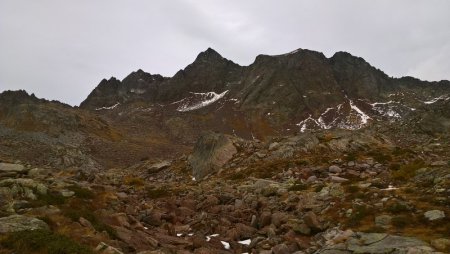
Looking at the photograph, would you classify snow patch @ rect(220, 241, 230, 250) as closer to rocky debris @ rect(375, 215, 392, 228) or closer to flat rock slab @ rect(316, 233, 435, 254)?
flat rock slab @ rect(316, 233, 435, 254)

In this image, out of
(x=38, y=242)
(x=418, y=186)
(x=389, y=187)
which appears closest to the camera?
(x=38, y=242)

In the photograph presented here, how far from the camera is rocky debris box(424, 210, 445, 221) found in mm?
17975

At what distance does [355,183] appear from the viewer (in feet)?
88.5

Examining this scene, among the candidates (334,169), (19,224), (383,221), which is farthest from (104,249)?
(334,169)

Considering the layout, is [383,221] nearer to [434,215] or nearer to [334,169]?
[434,215]

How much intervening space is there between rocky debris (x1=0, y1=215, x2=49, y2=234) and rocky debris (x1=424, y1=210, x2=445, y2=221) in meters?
16.8

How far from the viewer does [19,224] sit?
16422 mm

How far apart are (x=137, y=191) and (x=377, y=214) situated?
71.5ft

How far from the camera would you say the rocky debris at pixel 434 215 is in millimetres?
17975

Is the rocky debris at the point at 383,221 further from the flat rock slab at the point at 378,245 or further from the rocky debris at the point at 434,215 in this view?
the flat rock slab at the point at 378,245

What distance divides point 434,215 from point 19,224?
17.9m

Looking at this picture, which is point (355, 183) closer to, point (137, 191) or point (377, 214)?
point (377, 214)

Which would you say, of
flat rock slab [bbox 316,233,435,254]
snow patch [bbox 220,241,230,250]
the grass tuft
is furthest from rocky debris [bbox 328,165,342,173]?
the grass tuft

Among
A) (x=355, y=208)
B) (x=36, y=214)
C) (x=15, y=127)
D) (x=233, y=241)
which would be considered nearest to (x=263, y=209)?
(x=233, y=241)
